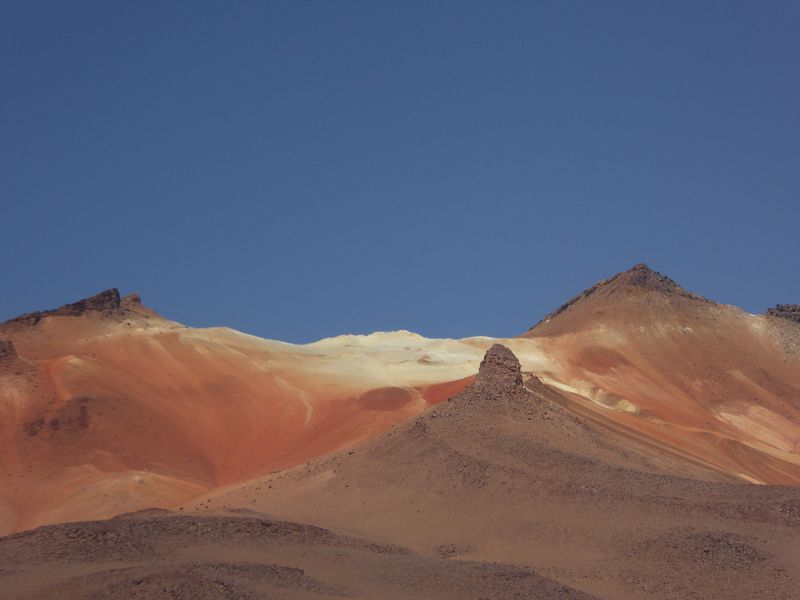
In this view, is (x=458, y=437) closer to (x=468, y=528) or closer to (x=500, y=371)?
(x=500, y=371)

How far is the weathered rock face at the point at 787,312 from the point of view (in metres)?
75.7

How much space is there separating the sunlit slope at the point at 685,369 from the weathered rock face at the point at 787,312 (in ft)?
3.12

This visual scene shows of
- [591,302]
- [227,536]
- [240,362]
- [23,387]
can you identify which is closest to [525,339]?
[591,302]

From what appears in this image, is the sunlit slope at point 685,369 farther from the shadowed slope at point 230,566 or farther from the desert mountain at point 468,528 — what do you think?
the shadowed slope at point 230,566

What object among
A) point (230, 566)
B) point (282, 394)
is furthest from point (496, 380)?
point (230, 566)

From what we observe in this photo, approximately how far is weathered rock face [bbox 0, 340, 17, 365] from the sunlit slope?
992 inches

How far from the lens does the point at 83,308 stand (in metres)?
57.5

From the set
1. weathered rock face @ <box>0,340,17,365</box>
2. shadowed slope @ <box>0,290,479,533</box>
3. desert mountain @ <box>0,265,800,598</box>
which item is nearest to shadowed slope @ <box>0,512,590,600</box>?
desert mountain @ <box>0,265,800,598</box>

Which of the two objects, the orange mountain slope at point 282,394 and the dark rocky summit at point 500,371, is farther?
the orange mountain slope at point 282,394

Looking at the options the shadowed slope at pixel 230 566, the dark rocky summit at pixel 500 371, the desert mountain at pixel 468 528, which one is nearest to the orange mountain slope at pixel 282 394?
the dark rocky summit at pixel 500 371

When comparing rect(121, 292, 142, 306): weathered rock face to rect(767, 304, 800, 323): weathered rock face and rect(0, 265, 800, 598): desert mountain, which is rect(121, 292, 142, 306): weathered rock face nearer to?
rect(0, 265, 800, 598): desert mountain

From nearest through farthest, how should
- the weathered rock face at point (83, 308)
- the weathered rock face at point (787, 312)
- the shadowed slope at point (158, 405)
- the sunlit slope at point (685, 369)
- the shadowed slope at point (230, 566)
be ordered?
the shadowed slope at point (230, 566), the shadowed slope at point (158, 405), the sunlit slope at point (685, 369), the weathered rock face at point (83, 308), the weathered rock face at point (787, 312)

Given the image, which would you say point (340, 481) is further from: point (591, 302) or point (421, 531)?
point (591, 302)

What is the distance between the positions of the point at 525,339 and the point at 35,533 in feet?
151
